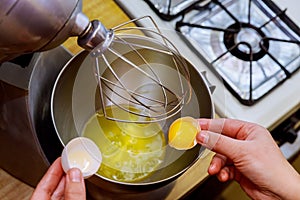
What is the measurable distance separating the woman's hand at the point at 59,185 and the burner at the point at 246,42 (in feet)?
1.01

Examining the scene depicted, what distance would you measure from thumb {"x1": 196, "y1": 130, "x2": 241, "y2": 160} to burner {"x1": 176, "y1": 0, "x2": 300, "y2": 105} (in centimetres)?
14

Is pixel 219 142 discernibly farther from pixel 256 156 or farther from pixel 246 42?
pixel 246 42

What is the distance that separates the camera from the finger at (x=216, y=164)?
0.73 m

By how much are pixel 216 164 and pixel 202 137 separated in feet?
0.29

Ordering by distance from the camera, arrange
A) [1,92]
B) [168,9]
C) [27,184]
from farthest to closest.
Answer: [168,9] → [27,184] → [1,92]

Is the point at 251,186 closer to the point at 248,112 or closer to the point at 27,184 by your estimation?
the point at 248,112

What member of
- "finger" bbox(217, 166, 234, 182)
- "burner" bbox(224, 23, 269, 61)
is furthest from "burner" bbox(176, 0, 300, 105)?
"finger" bbox(217, 166, 234, 182)

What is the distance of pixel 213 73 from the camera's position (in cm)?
81

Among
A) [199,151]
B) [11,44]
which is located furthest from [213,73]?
[11,44]

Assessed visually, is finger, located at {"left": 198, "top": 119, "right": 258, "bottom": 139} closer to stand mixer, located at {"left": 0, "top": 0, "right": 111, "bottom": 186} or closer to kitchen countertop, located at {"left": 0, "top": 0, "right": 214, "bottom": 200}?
kitchen countertop, located at {"left": 0, "top": 0, "right": 214, "bottom": 200}

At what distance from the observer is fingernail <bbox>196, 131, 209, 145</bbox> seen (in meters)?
0.65

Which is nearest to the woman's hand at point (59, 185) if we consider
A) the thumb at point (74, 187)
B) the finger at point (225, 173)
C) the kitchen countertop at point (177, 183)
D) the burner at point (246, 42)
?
the thumb at point (74, 187)

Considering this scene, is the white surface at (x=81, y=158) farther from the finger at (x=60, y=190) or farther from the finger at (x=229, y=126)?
the finger at (x=229, y=126)

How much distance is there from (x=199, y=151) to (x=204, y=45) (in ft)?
0.74
